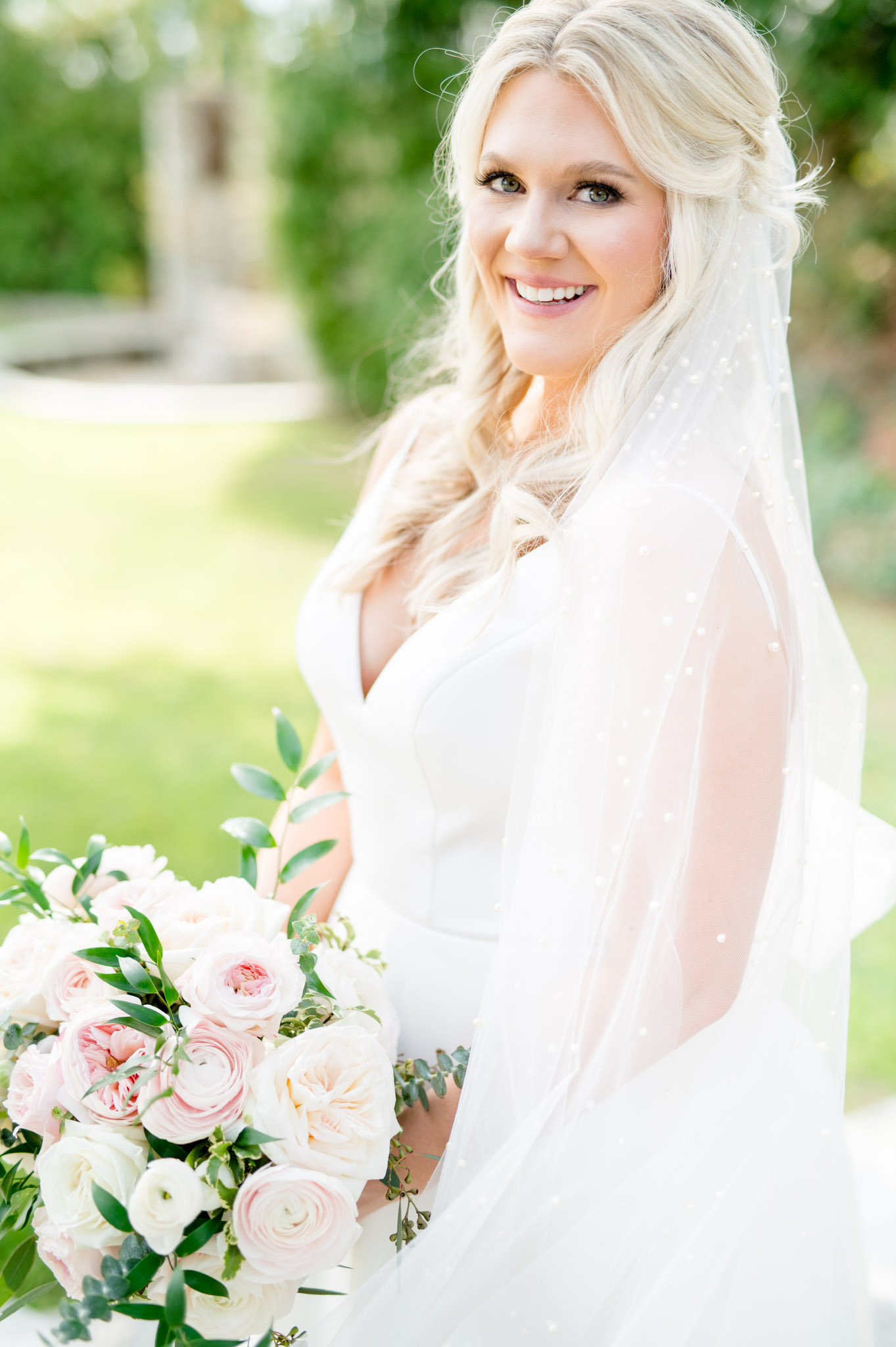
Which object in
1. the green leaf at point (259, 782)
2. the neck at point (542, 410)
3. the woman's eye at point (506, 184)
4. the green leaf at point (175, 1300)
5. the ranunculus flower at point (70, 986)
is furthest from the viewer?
the neck at point (542, 410)

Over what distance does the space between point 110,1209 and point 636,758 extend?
31.2 inches

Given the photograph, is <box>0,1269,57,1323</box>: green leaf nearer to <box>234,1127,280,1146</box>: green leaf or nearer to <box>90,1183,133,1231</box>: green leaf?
<box>90,1183,133,1231</box>: green leaf

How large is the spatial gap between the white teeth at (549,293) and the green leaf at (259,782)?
82 cm

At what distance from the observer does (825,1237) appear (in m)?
1.52

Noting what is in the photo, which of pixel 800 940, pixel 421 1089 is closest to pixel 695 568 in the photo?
pixel 800 940

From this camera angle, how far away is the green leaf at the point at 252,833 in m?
1.49

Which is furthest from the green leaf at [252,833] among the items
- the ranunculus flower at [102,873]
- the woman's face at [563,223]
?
the woman's face at [563,223]

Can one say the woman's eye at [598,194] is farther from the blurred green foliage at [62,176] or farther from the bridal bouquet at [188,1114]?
the blurred green foliage at [62,176]

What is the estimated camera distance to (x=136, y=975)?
1.29 meters

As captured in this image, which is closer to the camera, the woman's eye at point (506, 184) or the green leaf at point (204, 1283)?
the green leaf at point (204, 1283)

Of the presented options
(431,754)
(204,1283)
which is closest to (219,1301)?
(204,1283)

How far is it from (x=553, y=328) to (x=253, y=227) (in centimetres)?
1773

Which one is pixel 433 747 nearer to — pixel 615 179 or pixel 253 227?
pixel 615 179

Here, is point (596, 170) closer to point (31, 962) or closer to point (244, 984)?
point (244, 984)
